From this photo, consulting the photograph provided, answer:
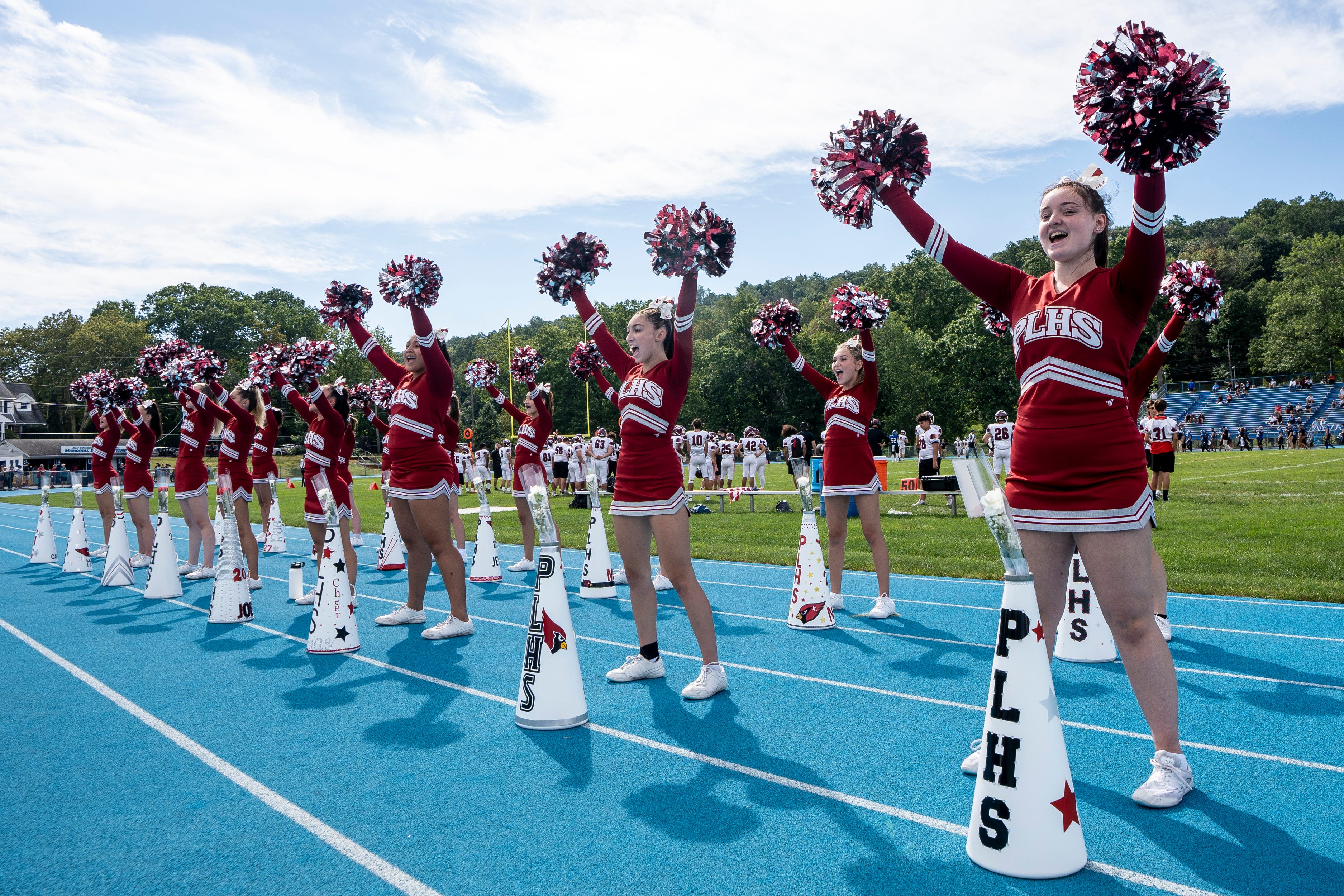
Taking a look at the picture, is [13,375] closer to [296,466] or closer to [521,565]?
[296,466]

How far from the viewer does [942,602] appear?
7.88 m

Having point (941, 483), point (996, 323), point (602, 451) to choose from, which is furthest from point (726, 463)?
point (996, 323)

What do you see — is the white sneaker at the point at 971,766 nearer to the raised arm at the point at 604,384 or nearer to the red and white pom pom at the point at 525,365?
the raised arm at the point at 604,384

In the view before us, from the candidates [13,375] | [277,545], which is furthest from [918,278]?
[13,375]

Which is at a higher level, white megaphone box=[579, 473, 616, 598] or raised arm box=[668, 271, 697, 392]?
raised arm box=[668, 271, 697, 392]

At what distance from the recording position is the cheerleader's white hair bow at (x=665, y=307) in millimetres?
5199

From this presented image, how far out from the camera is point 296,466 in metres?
63.5

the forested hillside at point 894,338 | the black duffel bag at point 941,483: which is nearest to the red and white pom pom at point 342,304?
the black duffel bag at point 941,483

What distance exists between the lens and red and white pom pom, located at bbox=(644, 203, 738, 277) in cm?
471

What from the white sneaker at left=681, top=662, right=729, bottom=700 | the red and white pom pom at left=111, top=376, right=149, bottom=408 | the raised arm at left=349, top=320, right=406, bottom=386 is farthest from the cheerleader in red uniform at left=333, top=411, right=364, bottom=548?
the white sneaker at left=681, top=662, right=729, bottom=700

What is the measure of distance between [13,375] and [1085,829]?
99.3 metres

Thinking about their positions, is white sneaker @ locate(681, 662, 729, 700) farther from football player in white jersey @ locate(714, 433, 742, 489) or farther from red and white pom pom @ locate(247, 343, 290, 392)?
football player in white jersey @ locate(714, 433, 742, 489)

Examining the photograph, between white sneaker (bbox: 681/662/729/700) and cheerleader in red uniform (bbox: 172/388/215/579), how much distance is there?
735 centimetres

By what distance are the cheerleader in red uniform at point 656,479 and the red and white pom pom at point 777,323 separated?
2.44m
